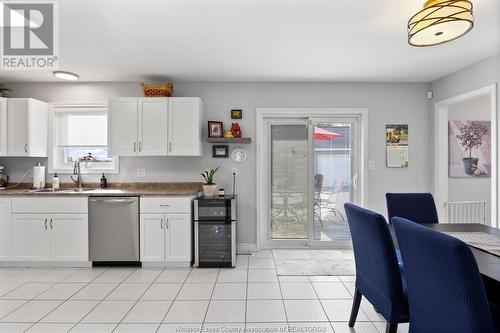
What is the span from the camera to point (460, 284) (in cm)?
108

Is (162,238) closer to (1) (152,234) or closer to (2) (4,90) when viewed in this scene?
(1) (152,234)

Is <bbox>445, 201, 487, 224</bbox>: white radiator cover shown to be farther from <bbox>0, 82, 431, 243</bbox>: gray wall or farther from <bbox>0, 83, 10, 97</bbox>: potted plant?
<bbox>0, 83, 10, 97</bbox>: potted plant

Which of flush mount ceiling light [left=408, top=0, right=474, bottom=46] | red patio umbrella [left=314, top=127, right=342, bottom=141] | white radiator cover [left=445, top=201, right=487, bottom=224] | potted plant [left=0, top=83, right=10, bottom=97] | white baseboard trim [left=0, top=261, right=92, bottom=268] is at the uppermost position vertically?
Result: potted plant [left=0, top=83, right=10, bottom=97]

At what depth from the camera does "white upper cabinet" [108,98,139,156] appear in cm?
373

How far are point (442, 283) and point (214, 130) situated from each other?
3.22m

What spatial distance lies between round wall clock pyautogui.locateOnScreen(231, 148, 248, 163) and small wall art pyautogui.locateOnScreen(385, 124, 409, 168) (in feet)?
6.77

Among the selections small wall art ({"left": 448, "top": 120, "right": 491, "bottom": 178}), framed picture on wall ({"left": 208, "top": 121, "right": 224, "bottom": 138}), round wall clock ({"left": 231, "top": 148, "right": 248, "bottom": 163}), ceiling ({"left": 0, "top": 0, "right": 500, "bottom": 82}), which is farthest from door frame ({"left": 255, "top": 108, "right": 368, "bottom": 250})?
small wall art ({"left": 448, "top": 120, "right": 491, "bottom": 178})

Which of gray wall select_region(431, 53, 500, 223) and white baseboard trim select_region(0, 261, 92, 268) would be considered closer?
gray wall select_region(431, 53, 500, 223)

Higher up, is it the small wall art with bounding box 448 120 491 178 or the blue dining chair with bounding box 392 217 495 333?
the small wall art with bounding box 448 120 491 178

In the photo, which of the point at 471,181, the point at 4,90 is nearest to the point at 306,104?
the point at 471,181

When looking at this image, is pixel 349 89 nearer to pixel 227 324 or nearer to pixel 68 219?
pixel 227 324

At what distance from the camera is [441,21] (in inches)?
65.1

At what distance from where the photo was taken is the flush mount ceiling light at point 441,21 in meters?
1.62

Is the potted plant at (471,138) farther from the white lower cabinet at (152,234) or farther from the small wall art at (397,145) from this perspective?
the white lower cabinet at (152,234)
